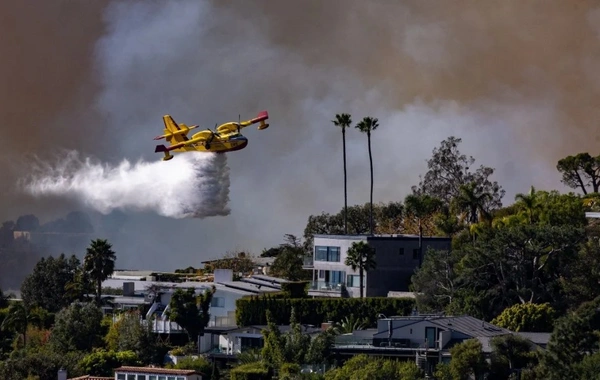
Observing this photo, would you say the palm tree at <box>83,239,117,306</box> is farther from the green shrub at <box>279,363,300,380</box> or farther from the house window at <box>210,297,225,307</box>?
the green shrub at <box>279,363,300,380</box>

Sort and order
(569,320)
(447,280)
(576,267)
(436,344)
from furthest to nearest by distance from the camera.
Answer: (447,280) < (576,267) < (436,344) < (569,320)

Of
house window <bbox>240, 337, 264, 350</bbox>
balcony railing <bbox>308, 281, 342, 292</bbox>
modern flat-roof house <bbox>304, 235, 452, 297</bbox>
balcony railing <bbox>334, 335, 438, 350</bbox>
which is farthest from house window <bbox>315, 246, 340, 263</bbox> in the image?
balcony railing <bbox>334, 335, 438, 350</bbox>

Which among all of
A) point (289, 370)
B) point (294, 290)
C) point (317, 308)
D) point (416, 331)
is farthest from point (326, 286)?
point (289, 370)

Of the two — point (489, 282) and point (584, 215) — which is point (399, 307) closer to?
point (489, 282)

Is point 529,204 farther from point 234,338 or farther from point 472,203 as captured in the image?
point 234,338

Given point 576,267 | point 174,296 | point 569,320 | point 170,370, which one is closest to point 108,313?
point 174,296

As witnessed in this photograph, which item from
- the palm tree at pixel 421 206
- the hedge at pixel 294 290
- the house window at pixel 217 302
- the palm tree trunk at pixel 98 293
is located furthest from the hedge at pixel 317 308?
the palm tree at pixel 421 206
